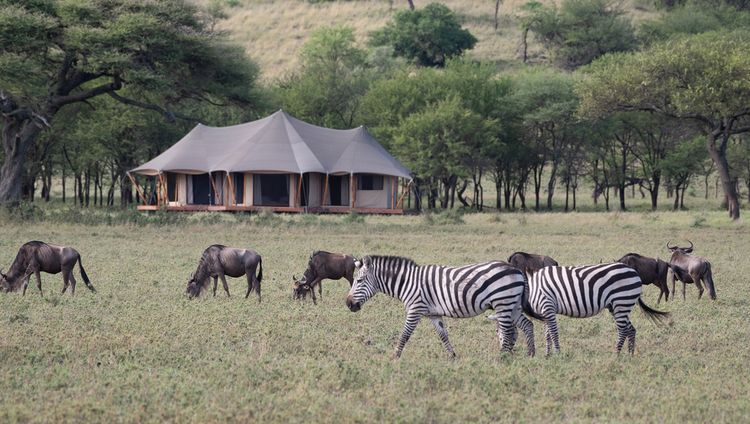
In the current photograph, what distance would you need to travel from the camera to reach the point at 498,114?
63.1 m

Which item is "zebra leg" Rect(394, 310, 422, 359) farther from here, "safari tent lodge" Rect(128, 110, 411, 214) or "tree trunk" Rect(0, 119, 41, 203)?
"safari tent lodge" Rect(128, 110, 411, 214)

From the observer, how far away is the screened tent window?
2142 inches

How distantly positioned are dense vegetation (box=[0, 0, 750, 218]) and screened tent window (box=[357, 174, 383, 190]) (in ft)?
18.6

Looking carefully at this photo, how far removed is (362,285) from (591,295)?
3169 mm

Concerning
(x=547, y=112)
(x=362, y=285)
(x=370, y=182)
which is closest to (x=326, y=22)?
(x=547, y=112)

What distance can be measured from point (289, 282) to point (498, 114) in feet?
144

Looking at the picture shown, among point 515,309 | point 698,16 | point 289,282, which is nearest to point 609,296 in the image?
point 515,309

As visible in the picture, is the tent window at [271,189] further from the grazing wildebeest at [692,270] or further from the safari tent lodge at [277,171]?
the grazing wildebeest at [692,270]

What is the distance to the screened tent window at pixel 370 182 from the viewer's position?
178ft

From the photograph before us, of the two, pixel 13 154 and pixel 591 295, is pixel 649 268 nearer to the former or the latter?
pixel 591 295

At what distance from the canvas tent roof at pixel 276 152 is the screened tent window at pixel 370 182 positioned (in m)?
1.25

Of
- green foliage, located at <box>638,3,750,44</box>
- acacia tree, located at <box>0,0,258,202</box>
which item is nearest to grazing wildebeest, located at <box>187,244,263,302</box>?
acacia tree, located at <box>0,0,258,202</box>

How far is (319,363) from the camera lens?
12.5 meters

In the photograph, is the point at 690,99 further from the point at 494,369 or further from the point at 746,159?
the point at 494,369
